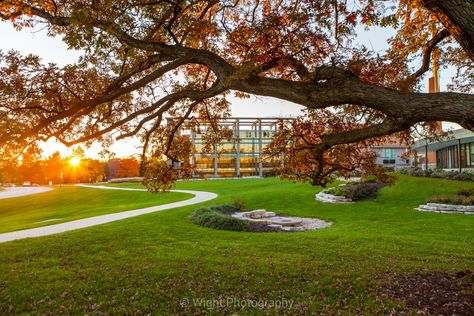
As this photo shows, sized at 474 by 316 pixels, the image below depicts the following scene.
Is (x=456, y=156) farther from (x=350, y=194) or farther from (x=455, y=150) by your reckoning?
(x=350, y=194)

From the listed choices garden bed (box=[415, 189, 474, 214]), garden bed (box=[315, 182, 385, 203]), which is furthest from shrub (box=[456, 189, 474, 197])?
garden bed (box=[315, 182, 385, 203])

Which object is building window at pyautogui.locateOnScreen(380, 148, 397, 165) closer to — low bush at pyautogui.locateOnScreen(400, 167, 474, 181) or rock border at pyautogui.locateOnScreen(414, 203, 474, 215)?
low bush at pyautogui.locateOnScreen(400, 167, 474, 181)

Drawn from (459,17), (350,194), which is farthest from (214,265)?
(350,194)

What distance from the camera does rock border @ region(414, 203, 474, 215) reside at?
16239mm

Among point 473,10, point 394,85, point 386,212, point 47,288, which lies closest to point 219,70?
point 473,10

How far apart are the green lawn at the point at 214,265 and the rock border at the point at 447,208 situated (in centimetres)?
265

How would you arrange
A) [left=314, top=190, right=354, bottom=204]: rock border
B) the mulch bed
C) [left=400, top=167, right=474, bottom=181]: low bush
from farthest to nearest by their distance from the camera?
[left=400, top=167, right=474, bottom=181]: low bush, [left=314, top=190, right=354, bottom=204]: rock border, the mulch bed

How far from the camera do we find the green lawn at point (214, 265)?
6094 mm

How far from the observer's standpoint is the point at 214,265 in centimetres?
816

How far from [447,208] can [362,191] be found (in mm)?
5598

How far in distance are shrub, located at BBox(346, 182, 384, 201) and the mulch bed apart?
565 inches

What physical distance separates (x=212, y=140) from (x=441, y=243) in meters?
7.45

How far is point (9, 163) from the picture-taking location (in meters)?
7.96

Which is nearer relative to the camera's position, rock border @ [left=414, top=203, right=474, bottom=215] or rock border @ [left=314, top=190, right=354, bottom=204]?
rock border @ [left=414, top=203, right=474, bottom=215]
